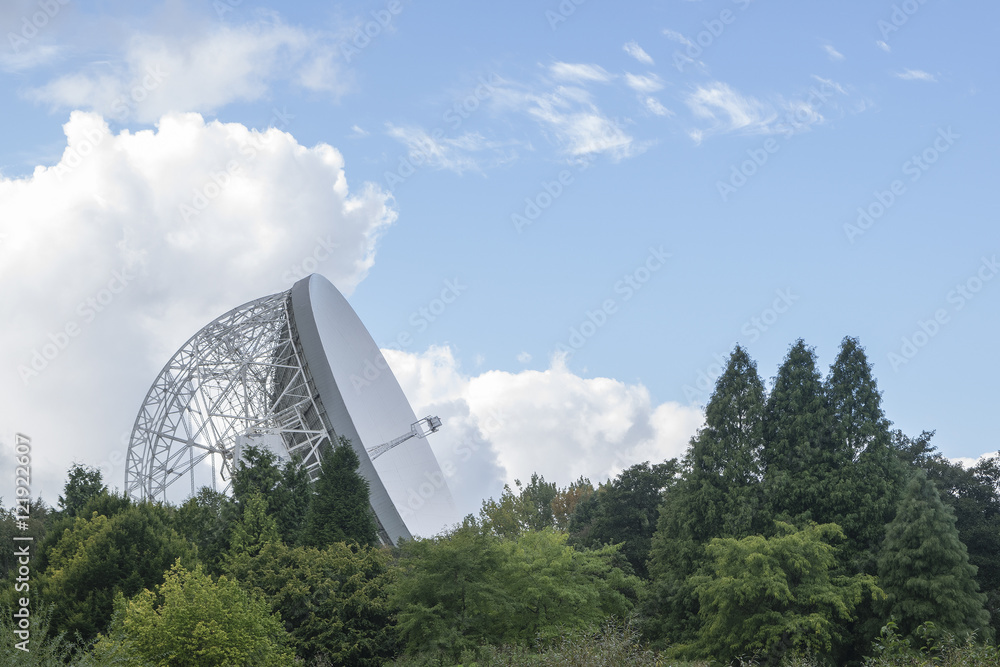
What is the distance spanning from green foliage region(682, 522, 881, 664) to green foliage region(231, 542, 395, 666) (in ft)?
33.7

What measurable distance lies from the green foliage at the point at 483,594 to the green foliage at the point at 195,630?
4.87 meters

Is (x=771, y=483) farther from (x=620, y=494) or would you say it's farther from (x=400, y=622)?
Result: (x=400, y=622)

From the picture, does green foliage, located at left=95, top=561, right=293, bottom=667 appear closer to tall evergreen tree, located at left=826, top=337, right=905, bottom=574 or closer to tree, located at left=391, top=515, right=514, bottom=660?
tree, located at left=391, top=515, right=514, bottom=660

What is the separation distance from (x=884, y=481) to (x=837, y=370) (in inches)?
210

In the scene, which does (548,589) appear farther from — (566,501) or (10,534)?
(566,501)

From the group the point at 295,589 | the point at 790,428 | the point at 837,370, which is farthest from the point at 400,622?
the point at 837,370

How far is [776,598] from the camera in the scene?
93.2 feet

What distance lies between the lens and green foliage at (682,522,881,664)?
92.0ft

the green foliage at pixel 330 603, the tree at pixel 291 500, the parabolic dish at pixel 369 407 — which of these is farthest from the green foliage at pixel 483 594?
the tree at pixel 291 500

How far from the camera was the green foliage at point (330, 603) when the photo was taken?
26.6 meters

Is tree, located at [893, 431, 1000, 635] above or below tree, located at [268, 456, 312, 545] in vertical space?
below

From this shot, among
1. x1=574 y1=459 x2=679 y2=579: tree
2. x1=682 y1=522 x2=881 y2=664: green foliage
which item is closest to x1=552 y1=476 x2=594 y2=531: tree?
x1=574 y1=459 x2=679 y2=579: tree

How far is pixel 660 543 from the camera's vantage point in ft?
122

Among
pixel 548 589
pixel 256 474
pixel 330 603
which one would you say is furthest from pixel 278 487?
pixel 548 589
